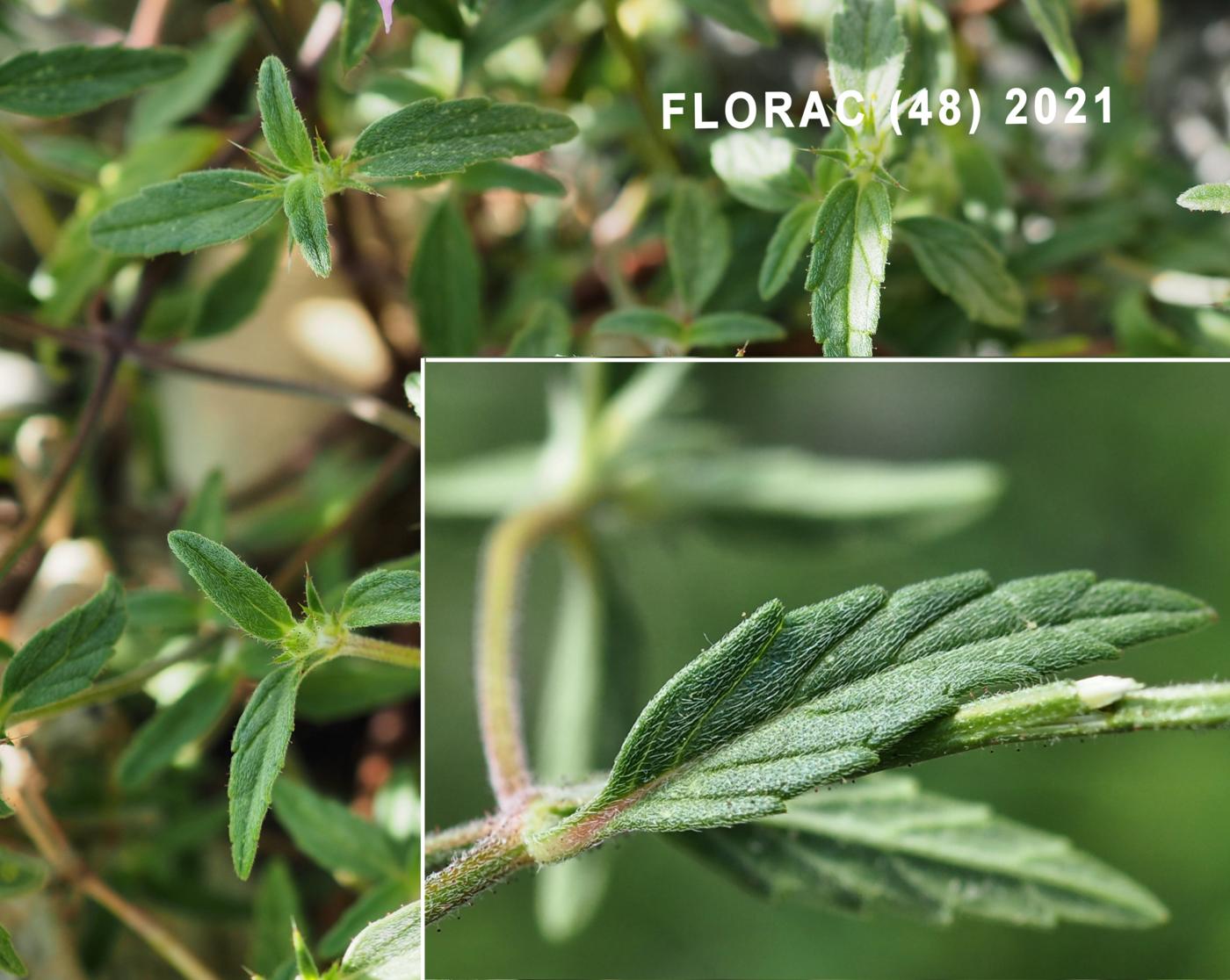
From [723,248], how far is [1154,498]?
2.44 ft

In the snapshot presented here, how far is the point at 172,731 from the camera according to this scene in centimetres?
80

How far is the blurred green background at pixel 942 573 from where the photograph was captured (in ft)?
3.33

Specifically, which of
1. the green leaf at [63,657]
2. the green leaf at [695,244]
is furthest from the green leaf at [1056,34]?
the green leaf at [63,657]

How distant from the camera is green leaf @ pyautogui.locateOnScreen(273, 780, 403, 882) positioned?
0.74m

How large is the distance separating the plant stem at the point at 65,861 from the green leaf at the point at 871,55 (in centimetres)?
72

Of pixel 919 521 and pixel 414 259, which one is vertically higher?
pixel 414 259

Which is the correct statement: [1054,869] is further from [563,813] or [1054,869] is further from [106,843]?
[106,843]

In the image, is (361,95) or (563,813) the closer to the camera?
(563,813)

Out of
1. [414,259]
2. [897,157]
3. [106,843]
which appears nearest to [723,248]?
[897,157]

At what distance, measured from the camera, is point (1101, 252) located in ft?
3.31

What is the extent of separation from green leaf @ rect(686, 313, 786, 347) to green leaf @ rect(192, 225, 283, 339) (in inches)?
15.0

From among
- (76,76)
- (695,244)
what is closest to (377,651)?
(695,244)

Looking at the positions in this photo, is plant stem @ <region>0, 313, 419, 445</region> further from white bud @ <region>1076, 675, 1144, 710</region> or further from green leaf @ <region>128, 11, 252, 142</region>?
white bud @ <region>1076, 675, 1144, 710</region>

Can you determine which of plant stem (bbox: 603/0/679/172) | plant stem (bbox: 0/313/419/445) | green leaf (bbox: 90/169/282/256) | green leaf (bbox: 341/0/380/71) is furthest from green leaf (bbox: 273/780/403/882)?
plant stem (bbox: 603/0/679/172)
